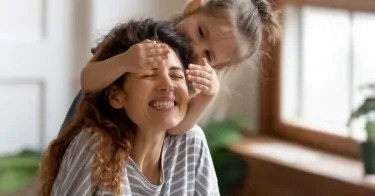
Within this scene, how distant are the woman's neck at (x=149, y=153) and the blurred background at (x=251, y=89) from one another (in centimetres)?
92

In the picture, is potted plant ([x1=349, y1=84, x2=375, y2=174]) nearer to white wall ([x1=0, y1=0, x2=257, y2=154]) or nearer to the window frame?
the window frame

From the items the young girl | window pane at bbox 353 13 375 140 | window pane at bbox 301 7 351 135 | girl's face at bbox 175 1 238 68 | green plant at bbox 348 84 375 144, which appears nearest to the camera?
the young girl

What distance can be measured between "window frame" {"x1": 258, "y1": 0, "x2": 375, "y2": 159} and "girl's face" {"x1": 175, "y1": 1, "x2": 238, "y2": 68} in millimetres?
727

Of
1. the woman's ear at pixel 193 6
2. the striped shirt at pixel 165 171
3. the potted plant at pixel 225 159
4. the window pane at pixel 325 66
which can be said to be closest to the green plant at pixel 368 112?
the window pane at pixel 325 66

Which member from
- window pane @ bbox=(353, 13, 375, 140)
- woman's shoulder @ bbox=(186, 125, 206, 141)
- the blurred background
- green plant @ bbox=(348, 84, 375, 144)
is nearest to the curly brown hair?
woman's shoulder @ bbox=(186, 125, 206, 141)

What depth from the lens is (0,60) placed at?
7.77ft

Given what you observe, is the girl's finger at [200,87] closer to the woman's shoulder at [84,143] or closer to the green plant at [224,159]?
the woman's shoulder at [84,143]

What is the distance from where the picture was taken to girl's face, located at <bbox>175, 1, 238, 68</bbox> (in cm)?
155

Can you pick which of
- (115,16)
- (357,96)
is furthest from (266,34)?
(115,16)

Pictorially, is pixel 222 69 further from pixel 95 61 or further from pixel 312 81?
pixel 312 81

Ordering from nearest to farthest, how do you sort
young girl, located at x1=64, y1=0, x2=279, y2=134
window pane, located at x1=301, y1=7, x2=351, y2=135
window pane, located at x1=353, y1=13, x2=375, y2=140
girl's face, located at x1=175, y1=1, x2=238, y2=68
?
young girl, located at x1=64, y1=0, x2=279, y2=134 → girl's face, located at x1=175, y1=1, x2=238, y2=68 → window pane, located at x1=353, y1=13, x2=375, y2=140 → window pane, located at x1=301, y1=7, x2=351, y2=135

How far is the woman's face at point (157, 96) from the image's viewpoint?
1.24 meters

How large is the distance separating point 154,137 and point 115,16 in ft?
4.11

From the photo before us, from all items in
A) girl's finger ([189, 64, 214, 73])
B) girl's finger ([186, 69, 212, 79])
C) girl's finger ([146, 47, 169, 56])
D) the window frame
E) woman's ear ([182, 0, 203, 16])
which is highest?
woman's ear ([182, 0, 203, 16])
